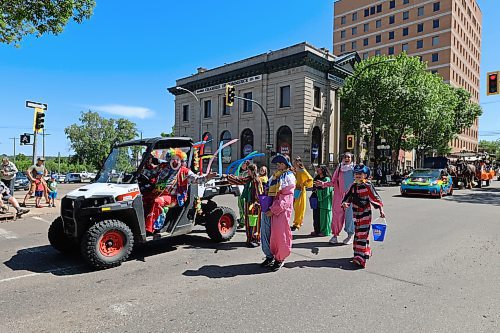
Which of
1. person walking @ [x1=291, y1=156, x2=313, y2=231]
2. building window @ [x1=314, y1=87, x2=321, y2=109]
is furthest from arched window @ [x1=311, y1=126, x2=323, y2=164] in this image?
person walking @ [x1=291, y1=156, x2=313, y2=231]

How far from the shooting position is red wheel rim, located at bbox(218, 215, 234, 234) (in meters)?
6.82

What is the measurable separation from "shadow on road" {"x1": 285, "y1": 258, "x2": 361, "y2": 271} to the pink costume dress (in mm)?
407

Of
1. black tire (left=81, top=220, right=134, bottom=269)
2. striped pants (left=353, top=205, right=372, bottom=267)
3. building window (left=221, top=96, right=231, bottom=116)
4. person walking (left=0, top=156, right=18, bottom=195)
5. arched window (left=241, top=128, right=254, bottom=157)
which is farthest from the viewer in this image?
building window (left=221, top=96, right=231, bottom=116)

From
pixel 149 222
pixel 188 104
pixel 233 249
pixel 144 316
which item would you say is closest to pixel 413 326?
pixel 144 316

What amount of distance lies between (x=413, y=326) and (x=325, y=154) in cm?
2789

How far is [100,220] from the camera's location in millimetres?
5270

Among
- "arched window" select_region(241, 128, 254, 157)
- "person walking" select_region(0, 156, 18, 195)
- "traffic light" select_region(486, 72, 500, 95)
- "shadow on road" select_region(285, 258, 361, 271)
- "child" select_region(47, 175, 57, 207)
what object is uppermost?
"traffic light" select_region(486, 72, 500, 95)

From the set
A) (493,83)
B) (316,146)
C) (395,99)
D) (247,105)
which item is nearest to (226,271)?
(493,83)

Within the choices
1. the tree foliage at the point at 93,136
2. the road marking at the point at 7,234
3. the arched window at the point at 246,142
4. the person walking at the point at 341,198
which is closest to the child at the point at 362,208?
the person walking at the point at 341,198

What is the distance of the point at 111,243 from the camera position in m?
5.16

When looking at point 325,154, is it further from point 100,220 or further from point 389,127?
point 100,220

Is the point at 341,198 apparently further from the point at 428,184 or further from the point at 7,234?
the point at 428,184

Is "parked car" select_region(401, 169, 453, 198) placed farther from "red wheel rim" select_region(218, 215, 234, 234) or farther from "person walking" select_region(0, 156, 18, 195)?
"person walking" select_region(0, 156, 18, 195)

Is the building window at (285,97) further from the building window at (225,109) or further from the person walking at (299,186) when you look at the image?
the person walking at (299,186)
